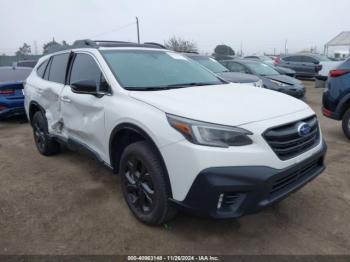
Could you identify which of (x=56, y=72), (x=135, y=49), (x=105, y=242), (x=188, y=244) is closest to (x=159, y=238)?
(x=188, y=244)

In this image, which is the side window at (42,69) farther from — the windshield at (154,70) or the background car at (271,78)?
the background car at (271,78)

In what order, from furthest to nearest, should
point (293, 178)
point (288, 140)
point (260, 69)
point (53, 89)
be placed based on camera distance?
1. point (260, 69)
2. point (53, 89)
3. point (293, 178)
4. point (288, 140)

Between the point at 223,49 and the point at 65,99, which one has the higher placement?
the point at 65,99

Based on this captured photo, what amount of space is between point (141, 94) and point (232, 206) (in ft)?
4.27

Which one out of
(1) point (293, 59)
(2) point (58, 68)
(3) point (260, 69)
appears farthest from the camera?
(1) point (293, 59)

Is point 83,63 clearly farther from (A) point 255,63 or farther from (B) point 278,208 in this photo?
(A) point 255,63

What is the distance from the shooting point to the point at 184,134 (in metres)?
2.41

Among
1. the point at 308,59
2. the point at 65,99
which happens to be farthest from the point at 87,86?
the point at 308,59

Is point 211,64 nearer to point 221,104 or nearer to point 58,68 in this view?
point 58,68

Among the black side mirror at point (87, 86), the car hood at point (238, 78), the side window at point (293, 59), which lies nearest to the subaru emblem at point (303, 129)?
the black side mirror at point (87, 86)

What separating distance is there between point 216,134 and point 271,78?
7944 millimetres

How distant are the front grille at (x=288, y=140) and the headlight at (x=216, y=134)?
190 millimetres

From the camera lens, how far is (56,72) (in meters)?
4.55

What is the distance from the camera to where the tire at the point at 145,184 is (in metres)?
2.61
